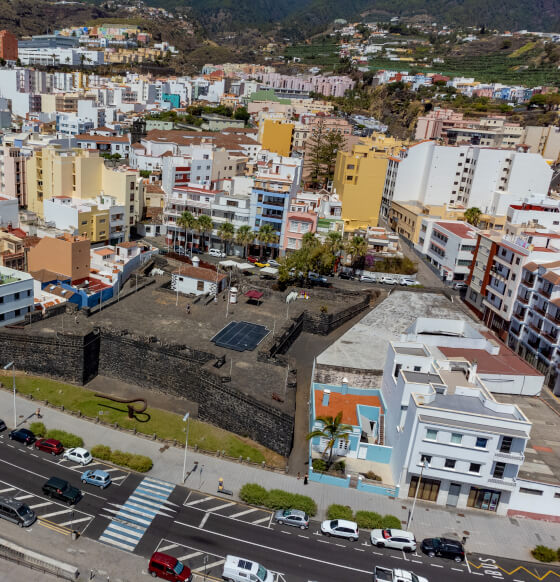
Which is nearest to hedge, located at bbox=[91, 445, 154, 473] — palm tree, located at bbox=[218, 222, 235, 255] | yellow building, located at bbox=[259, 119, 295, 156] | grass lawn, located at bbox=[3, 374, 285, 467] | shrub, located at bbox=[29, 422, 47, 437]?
grass lawn, located at bbox=[3, 374, 285, 467]

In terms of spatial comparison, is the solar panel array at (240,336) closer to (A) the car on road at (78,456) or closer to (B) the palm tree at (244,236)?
(A) the car on road at (78,456)

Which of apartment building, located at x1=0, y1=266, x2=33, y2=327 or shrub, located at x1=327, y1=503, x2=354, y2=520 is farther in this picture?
apartment building, located at x1=0, y1=266, x2=33, y2=327

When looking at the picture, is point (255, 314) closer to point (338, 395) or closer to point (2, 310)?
point (338, 395)

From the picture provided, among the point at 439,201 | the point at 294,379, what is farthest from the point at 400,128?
the point at 294,379

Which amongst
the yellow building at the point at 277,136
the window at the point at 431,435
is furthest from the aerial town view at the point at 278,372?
the yellow building at the point at 277,136

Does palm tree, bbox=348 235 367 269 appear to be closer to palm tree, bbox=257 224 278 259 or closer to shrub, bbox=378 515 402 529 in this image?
palm tree, bbox=257 224 278 259

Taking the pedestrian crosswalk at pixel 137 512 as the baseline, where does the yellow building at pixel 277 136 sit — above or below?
above
